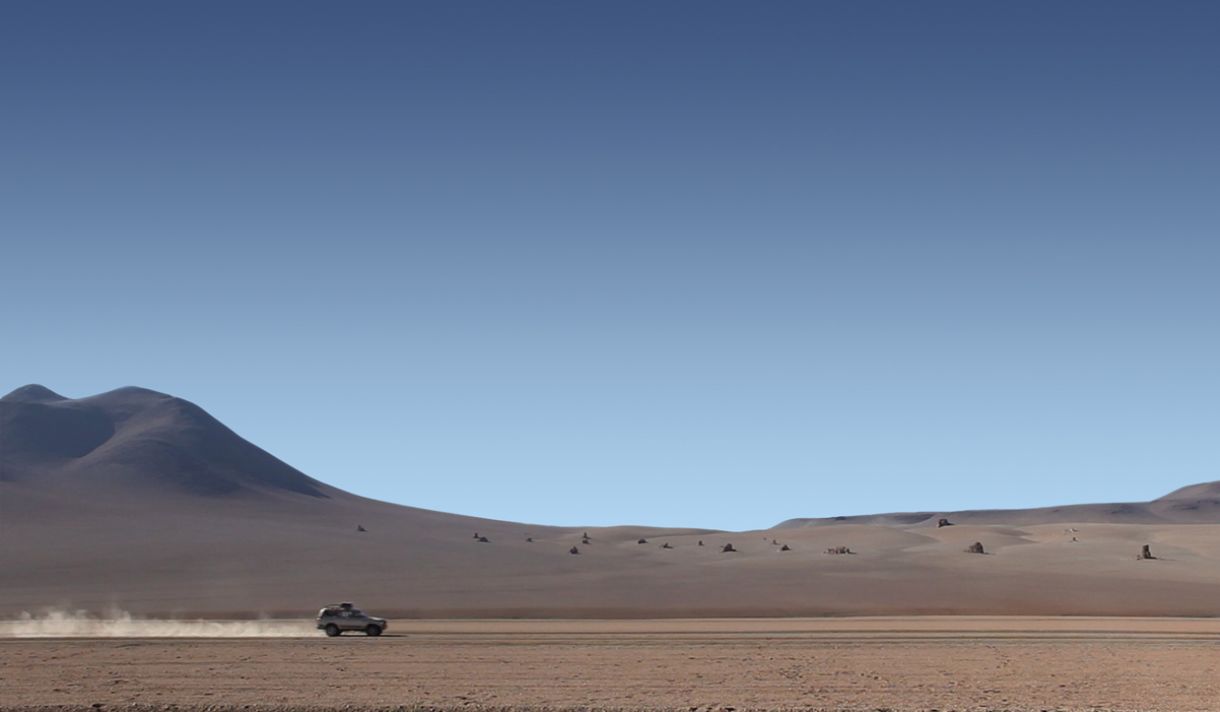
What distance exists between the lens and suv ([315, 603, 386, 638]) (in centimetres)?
5650

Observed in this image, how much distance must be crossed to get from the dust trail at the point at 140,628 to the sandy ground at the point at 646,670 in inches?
174

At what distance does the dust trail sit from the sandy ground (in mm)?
4430

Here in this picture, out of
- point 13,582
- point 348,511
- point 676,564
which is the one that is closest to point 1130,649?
point 676,564

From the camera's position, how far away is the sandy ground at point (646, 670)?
3488 centimetres

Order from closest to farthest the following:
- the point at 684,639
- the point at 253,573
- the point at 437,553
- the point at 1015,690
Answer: the point at 1015,690 → the point at 684,639 → the point at 253,573 → the point at 437,553

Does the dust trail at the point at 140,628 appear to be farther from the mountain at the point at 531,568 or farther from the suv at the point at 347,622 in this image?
the mountain at the point at 531,568

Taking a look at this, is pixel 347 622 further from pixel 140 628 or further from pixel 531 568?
pixel 531 568

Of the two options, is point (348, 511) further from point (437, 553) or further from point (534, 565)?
point (534, 565)

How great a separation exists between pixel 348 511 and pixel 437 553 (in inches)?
2573

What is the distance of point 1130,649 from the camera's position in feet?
155

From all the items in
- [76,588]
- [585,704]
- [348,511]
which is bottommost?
[585,704]

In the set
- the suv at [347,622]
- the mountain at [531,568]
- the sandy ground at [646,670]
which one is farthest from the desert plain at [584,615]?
the suv at [347,622]

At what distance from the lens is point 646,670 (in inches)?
1617

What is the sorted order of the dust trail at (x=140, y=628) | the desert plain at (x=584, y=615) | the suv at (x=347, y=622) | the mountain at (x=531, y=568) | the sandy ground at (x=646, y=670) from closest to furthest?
the sandy ground at (x=646, y=670) → the desert plain at (x=584, y=615) → the suv at (x=347, y=622) → the dust trail at (x=140, y=628) → the mountain at (x=531, y=568)
